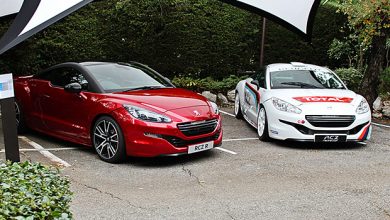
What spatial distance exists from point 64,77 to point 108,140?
182 cm

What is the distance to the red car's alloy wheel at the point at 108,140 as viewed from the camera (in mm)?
6985

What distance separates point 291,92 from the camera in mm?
8805

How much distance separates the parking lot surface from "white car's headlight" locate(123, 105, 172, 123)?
28.6 inches

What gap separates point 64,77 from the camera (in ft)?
27.1

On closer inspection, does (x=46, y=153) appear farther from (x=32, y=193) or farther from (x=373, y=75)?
(x=373, y=75)

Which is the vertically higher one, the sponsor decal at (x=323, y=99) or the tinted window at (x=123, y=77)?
the tinted window at (x=123, y=77)

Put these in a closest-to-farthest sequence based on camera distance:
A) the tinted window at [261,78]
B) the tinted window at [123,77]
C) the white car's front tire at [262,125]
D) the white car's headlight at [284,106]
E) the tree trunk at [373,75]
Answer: the tinted window at [123,77] < the white car's headlight at [284,106] < the white car's front tire at [262,125] < the tinted window at [261,78] < the tree trunk at [373,75]

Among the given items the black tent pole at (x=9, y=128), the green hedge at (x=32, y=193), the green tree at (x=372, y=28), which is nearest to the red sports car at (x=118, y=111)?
the black tent pole at (x=9, y=128)

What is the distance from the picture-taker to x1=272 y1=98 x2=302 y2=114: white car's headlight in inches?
324

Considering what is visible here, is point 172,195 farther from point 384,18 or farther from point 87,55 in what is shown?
point 87,55

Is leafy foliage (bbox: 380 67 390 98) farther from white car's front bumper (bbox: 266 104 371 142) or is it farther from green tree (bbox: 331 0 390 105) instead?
white car's front bumper (bbox: 266 104 371 142)

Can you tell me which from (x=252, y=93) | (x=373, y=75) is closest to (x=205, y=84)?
(x=252, y=93)

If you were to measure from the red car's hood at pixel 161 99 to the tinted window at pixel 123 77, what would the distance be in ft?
1.02

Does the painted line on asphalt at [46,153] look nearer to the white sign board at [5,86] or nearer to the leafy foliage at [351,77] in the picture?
the white sign board at [5,86]
